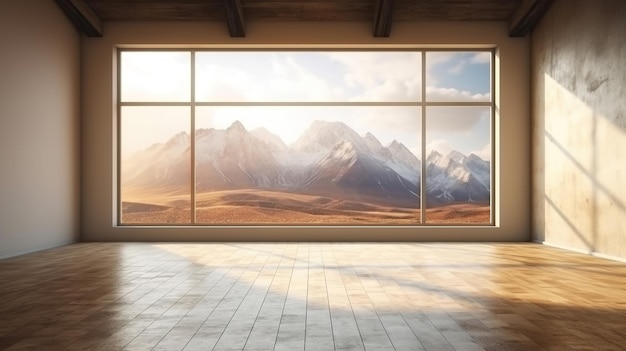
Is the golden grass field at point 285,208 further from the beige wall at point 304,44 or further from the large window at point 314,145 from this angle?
the beige wall at point 304,44

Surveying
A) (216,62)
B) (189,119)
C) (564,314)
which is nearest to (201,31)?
(189,119)

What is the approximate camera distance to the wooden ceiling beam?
892 centimetres

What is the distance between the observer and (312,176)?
13.5 m

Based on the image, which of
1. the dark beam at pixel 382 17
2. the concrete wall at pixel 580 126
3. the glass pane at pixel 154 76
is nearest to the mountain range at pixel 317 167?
the glass pane at pixel 154 76

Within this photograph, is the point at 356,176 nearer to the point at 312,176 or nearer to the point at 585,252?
the point at 312,176

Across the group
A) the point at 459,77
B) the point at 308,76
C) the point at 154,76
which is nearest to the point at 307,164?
the point at 308,76

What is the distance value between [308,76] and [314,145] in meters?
1.48

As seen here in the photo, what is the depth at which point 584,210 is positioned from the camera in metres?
8.00

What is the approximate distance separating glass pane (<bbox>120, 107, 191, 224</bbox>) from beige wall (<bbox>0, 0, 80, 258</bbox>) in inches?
72.1

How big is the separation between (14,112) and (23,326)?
4.90 meters

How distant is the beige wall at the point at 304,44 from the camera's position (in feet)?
31.6

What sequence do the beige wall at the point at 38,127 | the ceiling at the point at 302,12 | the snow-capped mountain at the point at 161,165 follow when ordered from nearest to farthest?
the beige wall at the point at 38,127, the ceiling at the point at 302,12, the snow-capped mountain at the point at 161,165

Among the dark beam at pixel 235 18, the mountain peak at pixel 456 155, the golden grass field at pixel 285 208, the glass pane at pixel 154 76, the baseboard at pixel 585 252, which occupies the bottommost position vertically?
the baseboard at pixel 585 252

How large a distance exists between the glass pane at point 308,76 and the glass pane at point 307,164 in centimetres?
41
